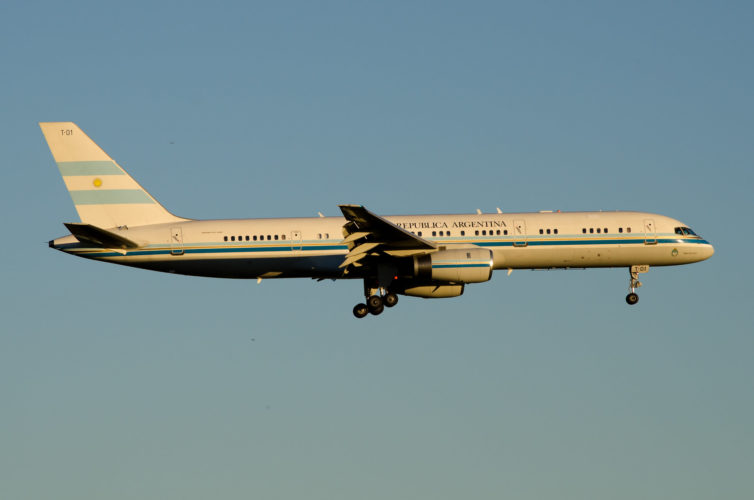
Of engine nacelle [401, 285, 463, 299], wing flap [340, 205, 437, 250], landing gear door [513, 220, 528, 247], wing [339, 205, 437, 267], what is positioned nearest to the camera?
wing flap [340, 205, 437, 250]

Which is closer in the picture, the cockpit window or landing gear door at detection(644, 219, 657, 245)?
landing gear door at detection(644, 219, 657, 245)

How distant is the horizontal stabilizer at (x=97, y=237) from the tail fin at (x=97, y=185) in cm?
258

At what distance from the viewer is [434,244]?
63562mm

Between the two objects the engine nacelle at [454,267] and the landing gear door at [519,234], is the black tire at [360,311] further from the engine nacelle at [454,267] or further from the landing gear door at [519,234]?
the landing gear door at [519,234]

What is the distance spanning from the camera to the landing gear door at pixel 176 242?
2544 inches

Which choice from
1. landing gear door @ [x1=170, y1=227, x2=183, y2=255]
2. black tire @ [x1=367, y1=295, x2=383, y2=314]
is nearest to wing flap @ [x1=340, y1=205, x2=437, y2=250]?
black tire @ [x1=367, y1=295, x2=383, y2=314]

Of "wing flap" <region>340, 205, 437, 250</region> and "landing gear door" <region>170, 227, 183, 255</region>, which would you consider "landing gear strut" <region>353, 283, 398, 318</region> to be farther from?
"landing gear door" <region>170, 227, 183, 255</region>

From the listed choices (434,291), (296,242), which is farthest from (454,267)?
(296,242)

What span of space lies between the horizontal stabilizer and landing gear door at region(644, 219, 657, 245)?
28.1 metres

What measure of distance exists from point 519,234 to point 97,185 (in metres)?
23.8

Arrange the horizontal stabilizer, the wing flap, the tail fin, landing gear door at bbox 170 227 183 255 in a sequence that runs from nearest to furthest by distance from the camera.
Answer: the wing flap < the horizontal stabilizer < landing gear door at bbox 170 227 183 255 < the tail fin

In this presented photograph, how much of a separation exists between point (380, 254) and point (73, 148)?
19.0m

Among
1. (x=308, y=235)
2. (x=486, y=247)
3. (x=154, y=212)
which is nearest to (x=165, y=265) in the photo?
(x=154, y=212)

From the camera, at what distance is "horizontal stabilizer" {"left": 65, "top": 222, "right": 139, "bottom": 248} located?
202 ft
